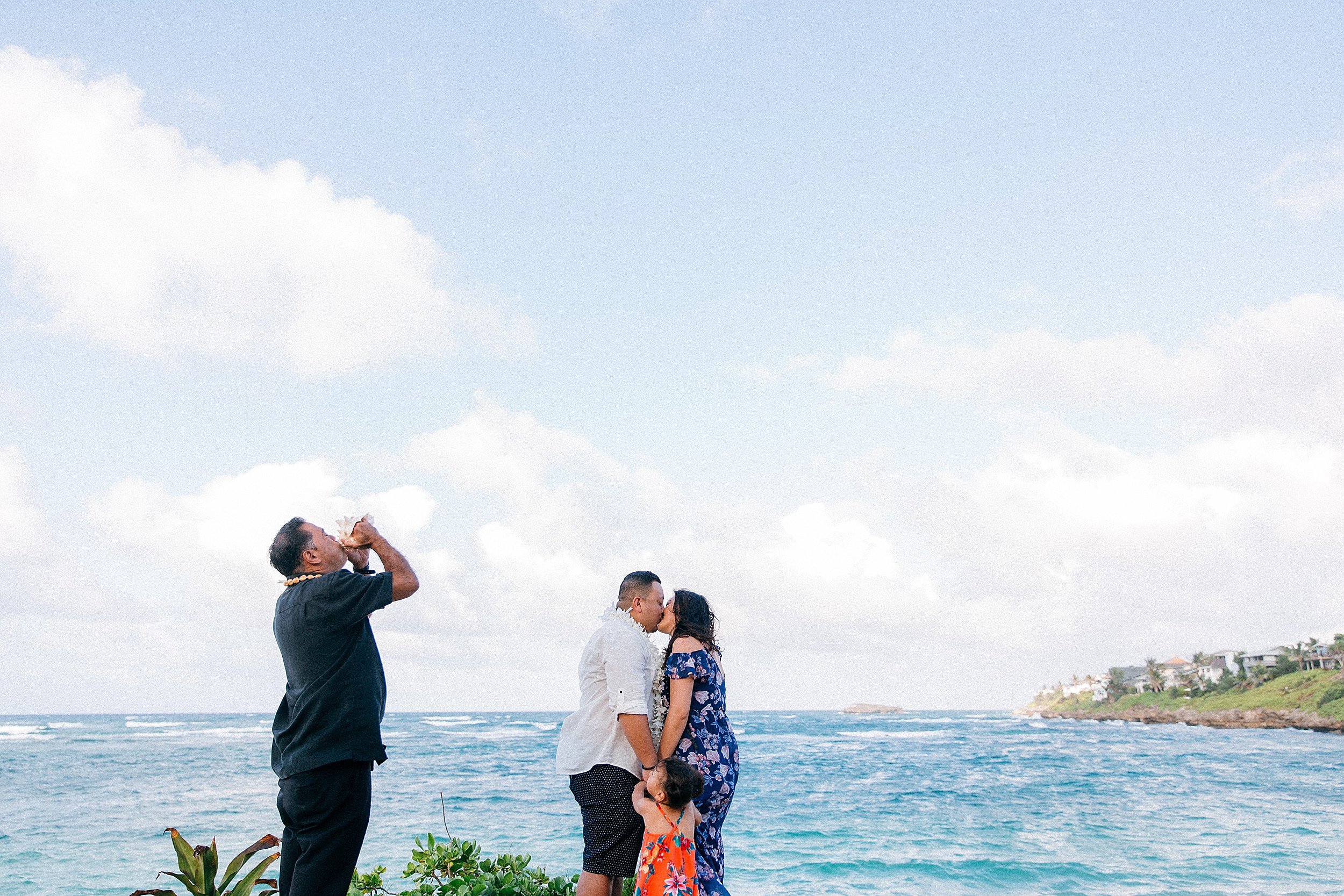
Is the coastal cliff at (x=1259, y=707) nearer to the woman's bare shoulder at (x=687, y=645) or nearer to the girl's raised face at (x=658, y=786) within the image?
the woman's bare shoulder at (x=687, y=645)

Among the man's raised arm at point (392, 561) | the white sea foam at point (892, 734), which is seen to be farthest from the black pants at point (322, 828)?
the white sea foam at point (892, 734)

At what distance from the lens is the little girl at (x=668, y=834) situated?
12.5 feet

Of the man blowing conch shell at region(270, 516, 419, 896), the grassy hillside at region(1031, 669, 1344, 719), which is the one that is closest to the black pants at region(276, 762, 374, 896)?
the man blowing conch shell at region(270, 516, 419, 896)

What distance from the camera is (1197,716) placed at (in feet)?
229

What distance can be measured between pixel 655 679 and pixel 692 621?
1.05 feet

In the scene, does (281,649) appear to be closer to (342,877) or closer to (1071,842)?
(342,877)

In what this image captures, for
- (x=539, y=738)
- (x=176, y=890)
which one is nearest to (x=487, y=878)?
(x=176, y=890)

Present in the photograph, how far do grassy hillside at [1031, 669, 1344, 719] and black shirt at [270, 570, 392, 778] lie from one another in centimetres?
6818

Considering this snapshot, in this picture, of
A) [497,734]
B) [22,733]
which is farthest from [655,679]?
[22,733]

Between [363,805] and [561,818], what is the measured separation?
15738 mm

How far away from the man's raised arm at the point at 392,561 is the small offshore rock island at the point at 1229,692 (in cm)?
6687

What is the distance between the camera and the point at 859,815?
17.9 metres

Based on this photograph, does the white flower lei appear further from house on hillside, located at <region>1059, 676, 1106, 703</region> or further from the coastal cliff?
house on hillside, located at <region>1059, 676, 1106, 703</region>

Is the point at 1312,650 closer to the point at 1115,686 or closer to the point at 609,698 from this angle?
the point at 1115,686
